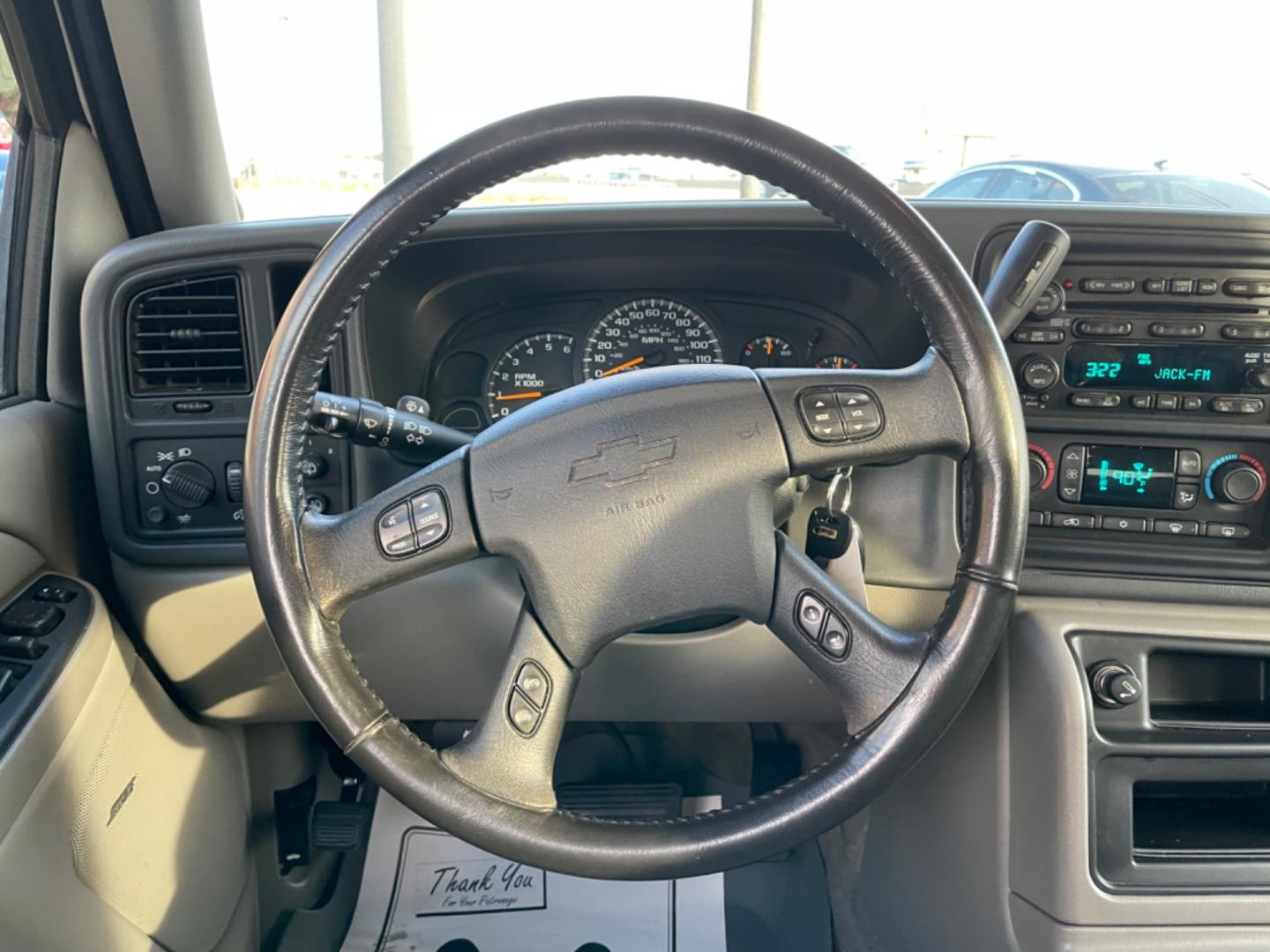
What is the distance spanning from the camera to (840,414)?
924 millimetres

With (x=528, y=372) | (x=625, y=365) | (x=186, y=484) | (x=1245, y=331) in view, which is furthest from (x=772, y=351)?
(x=186, y=484)

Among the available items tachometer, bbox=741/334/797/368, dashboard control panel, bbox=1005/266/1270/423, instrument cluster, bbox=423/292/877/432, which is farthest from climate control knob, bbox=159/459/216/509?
dashboard control panel, bbox=1005/266/1270/423

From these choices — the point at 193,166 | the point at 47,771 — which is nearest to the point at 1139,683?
the point at 47,771

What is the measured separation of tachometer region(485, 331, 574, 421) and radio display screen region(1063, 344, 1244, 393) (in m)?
0.73

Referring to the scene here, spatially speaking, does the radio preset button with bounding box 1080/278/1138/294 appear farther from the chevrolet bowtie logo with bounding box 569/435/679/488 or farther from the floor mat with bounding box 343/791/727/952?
the floor mat with bounding box 343/791/727/952

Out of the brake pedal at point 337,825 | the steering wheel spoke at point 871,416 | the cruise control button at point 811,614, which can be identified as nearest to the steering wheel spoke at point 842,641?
the cruise control button at point 811,614

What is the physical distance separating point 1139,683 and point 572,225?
3.16 ft

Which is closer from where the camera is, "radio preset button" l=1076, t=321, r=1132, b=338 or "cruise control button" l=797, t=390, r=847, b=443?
"cruise control button" l=797, t=390, r=847, b=443

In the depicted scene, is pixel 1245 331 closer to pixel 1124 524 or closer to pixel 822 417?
pixel 1124 524

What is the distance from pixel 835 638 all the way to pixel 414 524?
414 millimetres

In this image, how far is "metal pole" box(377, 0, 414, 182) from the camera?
4.89ft

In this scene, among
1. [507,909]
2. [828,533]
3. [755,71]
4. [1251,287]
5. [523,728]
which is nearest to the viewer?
[523,728]

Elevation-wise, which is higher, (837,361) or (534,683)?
(837,361)

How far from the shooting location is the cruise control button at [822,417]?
923mm
